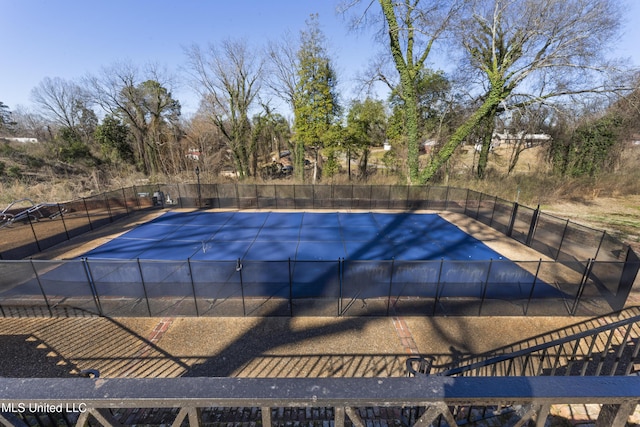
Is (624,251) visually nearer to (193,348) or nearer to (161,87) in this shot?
(193,348)

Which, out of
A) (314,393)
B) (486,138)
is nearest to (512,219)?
(486,138)

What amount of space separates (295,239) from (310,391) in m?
13.9

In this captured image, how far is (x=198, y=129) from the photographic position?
36500 mm

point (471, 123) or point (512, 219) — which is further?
point (471, 123)

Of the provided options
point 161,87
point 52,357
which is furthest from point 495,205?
point 161,87

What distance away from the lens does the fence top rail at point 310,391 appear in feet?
3.40

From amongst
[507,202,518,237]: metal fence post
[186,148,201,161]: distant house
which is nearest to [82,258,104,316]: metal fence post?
[507,202,518,237]: metal fence post

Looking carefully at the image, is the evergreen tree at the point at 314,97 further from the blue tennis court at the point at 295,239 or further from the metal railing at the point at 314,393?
the metal railing at the point at 314,393

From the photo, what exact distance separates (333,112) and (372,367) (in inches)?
1023

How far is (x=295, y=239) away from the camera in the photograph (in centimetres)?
1490

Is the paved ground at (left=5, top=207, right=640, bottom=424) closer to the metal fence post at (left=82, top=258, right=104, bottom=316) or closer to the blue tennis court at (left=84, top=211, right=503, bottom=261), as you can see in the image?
the metal fence post at (left=82, top=258, right=104, bottom=316)

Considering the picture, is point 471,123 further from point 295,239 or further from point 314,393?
point 314,393

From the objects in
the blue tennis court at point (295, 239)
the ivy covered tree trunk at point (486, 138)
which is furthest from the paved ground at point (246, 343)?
the ivy covered tree trunk at point (486, 138)

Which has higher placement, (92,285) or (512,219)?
(92,285)
